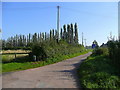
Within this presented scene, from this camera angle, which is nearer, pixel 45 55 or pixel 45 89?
pixel 45 89

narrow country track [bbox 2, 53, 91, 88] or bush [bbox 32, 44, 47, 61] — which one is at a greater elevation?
bush [bbox 32, 44, 47, 61]

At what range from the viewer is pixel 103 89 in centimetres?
674

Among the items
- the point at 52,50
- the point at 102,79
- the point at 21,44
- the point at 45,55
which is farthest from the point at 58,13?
the point at 21,44

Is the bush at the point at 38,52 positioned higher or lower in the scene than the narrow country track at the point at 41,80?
higher

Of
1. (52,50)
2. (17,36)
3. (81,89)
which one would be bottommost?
(81,89)

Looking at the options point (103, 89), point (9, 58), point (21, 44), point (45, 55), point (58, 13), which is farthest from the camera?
point (21, 44)

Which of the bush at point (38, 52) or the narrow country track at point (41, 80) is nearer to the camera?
the narrow country track at point (41, 80)

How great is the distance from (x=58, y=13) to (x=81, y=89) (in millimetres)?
23891

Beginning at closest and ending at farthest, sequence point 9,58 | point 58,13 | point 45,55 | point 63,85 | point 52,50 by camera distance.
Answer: point 63,85 → point 9,58 → point 45,55 → point 52,50 → point 58,13

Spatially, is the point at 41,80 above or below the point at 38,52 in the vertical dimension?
below

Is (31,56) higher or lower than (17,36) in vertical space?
lower

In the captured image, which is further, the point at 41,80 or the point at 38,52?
the point at 38,52

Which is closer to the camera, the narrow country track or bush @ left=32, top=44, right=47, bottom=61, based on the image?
the narrow country track

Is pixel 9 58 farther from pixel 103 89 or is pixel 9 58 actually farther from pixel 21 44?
pixel 21 44
